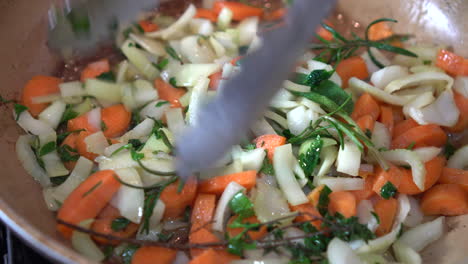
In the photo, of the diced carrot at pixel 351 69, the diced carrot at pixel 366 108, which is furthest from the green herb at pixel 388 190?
the diced carrot at pixel 351 69

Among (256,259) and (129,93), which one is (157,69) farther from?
(256,259)

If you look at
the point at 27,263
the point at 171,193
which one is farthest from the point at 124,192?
the point at 27,263

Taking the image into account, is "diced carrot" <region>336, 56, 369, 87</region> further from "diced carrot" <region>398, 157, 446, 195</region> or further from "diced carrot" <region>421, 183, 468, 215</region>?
"diced carrot" <region>421, 183, 468, 215</region>

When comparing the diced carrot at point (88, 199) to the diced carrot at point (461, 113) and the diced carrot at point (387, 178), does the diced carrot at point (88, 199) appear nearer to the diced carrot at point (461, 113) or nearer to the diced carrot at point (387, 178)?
the diced carrot at point (387, 178)

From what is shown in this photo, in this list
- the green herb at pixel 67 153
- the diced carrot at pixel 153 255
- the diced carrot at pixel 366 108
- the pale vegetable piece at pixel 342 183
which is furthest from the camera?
the diced carrot at pixel 366 108

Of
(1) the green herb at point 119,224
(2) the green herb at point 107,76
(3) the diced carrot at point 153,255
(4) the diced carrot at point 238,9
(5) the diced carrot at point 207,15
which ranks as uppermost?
(4) the diced carrot at point 238,9

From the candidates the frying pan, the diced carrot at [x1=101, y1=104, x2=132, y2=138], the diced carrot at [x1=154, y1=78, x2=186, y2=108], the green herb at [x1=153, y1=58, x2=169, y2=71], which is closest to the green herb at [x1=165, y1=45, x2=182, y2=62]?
the green herb at [x1=153, y1=58, x2=169, y2=71]
